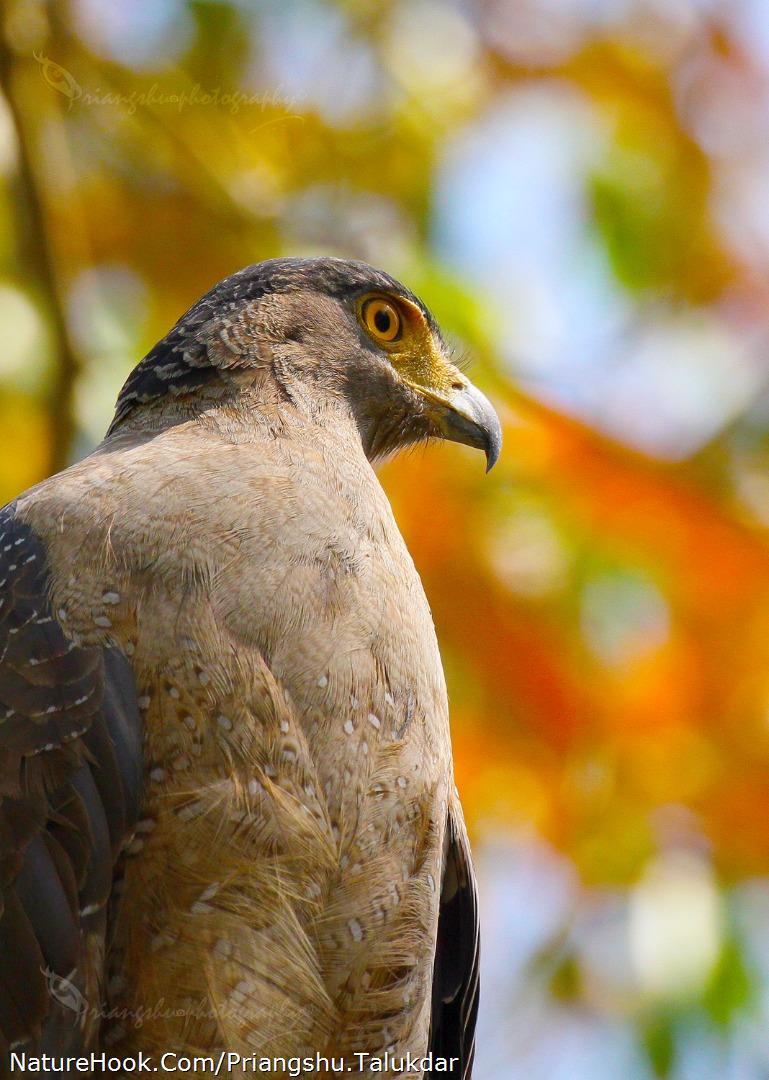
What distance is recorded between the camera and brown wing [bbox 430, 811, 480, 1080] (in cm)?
367

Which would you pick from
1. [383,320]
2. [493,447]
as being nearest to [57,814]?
[493,447]

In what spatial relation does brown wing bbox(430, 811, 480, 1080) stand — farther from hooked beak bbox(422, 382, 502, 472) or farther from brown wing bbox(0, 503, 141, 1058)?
hooked beak bbox(422, 382, 502, 472)

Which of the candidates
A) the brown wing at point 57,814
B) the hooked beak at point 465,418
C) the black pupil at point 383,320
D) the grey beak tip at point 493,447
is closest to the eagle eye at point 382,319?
the black pupil at point 383,320

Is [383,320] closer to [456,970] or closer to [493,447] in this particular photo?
[493,447]

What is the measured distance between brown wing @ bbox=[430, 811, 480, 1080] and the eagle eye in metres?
1.59

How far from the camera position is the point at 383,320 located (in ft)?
14.0

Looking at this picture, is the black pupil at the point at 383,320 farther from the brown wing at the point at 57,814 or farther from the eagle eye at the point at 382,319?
the brown wing at the point at 57,814

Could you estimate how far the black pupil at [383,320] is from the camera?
426 centimetres

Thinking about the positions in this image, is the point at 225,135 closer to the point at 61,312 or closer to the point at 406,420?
the point at 61,312

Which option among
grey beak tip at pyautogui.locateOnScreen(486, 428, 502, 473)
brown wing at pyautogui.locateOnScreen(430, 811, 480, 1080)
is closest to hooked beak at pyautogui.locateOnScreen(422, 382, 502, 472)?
grey beak tip at pyautogui.locateOnScreen(486, 428, 502, 473)

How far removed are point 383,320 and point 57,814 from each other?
1.99 m

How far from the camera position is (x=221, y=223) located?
17.2ft

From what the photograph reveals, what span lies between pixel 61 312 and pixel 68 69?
1.10 meters

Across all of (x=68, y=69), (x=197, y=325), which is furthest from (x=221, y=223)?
(x=197, y=325)
